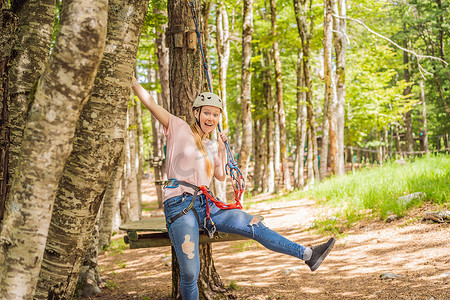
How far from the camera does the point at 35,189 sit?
1.74 m

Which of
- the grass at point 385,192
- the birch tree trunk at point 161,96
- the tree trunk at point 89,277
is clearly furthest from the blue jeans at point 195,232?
the birch tree trunk at point 161,96

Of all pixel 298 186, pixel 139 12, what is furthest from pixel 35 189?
pixel 298 186

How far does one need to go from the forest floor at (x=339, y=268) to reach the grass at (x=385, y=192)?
24 centimetres

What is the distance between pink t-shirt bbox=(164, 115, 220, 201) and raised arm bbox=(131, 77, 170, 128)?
64 mm

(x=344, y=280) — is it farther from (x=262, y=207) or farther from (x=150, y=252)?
(x=262, y=207)

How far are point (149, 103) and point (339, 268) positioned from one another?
363 cm

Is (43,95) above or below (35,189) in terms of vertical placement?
above

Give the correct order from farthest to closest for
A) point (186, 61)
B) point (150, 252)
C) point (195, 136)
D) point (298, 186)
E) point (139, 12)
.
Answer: point (298, 186)
point (150, 252)
point (186, 61)
point (195, 136)
point (139, 12)

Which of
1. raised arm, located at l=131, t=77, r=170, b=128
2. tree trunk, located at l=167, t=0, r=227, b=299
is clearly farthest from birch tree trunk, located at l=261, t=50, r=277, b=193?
raised arm, located at l=131, t=77, r=170, b=128

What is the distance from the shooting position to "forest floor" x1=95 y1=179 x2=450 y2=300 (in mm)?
4117

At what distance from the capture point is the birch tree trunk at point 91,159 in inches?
84.0

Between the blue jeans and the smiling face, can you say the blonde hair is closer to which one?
the smiling face

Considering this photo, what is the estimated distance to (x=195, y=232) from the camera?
9.71 feet

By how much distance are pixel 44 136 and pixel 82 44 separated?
463 millimetres
